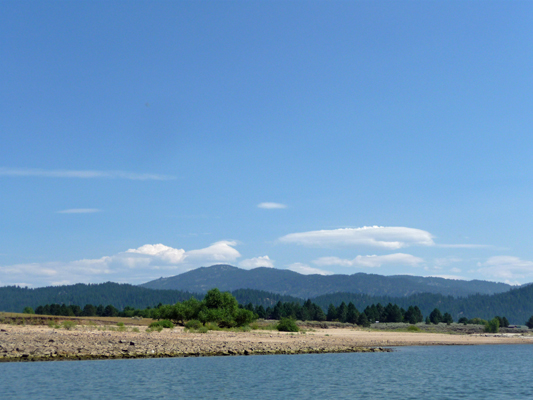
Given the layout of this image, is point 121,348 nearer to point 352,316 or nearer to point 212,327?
point 212,327

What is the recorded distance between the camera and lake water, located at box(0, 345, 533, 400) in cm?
3100

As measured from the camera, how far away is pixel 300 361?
168 ft

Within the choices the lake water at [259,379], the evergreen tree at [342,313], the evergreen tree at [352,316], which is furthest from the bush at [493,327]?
the lake water at [259,379]

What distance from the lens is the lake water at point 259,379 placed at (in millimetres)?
31000

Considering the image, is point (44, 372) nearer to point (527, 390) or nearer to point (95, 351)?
point (95, 351)

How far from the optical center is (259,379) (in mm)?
37844

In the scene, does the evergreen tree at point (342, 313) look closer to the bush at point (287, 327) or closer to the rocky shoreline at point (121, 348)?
the bush at point (287, 327)

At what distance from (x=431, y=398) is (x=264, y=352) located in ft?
88.9

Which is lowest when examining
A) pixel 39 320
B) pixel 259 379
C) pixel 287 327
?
pixel 259 379

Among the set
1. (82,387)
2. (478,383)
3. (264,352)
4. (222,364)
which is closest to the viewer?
(82,387)

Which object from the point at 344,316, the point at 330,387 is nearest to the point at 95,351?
the point at 330,387

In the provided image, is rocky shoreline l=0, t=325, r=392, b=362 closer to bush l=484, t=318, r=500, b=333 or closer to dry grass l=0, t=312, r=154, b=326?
dry grass l=0, t=312, r=154, b=326

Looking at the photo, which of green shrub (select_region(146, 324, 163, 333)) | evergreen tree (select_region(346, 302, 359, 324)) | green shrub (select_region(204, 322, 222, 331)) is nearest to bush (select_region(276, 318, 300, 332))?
green shrub (select_region(204, 322, 222, 331))

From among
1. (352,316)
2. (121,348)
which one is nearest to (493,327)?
(352,316)
